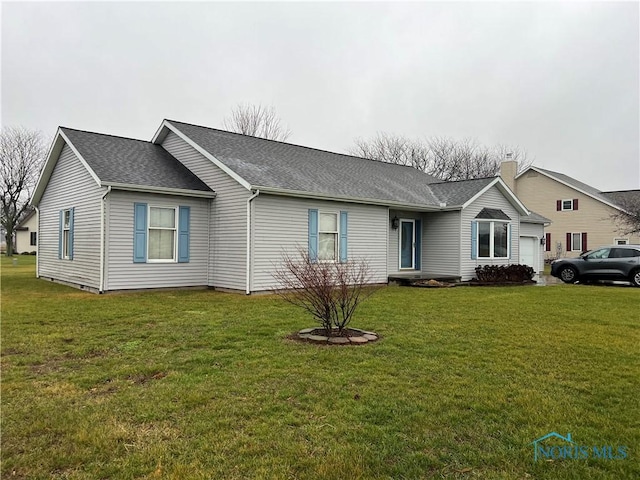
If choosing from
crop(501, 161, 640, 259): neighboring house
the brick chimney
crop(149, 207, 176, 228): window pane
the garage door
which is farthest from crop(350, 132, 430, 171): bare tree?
crop(149, 207, 176, 228): window pane

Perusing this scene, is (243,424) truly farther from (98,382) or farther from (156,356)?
(156,356)

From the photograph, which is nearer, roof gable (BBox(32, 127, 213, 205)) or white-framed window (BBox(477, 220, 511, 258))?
roof gable (BBox(32, 127, 213, 205))

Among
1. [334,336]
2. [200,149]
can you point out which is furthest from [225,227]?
[334,336]

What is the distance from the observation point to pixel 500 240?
18.1m

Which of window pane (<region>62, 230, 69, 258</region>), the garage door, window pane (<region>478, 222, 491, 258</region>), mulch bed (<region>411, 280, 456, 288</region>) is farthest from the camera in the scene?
the garage door

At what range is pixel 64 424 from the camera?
12.0ft

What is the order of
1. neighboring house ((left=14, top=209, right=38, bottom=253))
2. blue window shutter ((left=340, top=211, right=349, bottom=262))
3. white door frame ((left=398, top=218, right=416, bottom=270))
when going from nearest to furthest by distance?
blue window shutter ((left=340, top=211, right=349, bottom=262))
white door frame ((left=398, top=218, right=416, bottom=270))
neighboring house ((left=14, top=209, right=38, bottom=253))

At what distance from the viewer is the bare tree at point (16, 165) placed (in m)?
39.4

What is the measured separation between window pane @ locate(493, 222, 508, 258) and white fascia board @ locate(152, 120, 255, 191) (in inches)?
409

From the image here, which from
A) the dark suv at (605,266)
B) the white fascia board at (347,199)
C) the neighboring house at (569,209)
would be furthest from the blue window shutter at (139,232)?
the neighboring house at (569,209)

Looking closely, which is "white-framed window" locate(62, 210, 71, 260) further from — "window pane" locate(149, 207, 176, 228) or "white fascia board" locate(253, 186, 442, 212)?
"white fascia board" locate(253, 186, 442, 212)

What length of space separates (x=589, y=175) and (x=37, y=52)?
47991mm

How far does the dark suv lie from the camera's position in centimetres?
1653

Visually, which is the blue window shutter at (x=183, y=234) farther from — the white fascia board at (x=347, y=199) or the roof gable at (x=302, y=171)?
the white fascia board at (x=347, y=199)
